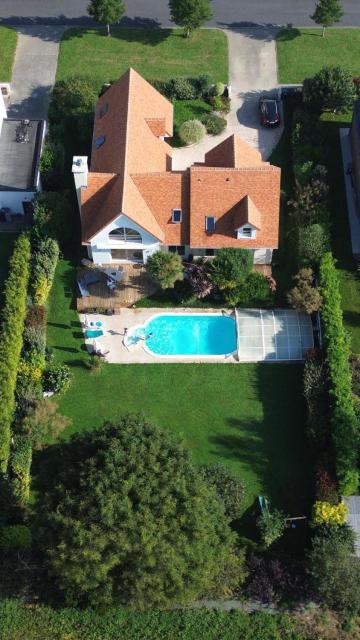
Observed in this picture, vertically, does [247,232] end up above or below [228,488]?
above

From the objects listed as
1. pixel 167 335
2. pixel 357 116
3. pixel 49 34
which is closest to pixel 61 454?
pixel 167 335

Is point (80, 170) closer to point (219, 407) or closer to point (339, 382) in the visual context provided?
point (219, 407)

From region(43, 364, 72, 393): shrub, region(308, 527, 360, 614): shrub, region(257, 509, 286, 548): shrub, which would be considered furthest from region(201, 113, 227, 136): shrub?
region(308, 527, 360, 614): shrub

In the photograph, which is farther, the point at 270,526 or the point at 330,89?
the point at 330,89

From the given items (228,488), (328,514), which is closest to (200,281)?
(228,488)

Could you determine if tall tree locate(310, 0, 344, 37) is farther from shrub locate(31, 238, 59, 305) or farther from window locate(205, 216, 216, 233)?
shrub locate(31, 238, 59, 305)

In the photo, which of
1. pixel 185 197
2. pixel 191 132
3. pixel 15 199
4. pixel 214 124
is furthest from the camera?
pixel 214 124

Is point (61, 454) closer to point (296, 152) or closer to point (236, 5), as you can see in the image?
point (296, 152)
